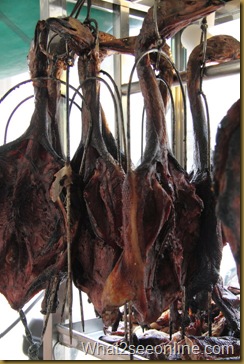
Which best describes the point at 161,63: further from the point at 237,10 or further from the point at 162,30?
the point at 237,10

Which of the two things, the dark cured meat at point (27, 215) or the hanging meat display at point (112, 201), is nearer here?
the hanging meat display at point (112, 201)

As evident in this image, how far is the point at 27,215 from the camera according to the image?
126 cm

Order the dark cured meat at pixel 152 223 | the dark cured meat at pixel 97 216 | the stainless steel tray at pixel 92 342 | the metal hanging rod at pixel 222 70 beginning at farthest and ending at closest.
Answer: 1. the stainless steel tray at pixel 92 342
2. the metal hanging rod at pixel 222 70
3. the dark cured meat at pixel 97 216
4. the dark cured meat at pixel 152 223

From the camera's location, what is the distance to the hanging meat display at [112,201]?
1002mm

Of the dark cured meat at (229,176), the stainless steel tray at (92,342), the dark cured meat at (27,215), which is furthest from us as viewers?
the stainless steel tray at (92,342)

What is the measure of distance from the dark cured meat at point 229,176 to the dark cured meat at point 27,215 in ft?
2.20

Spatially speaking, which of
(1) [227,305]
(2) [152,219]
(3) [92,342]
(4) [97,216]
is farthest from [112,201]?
(3) [92,342]

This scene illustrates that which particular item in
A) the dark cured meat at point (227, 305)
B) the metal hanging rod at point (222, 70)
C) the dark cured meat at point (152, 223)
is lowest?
the dark cured meat at point (227, 305)

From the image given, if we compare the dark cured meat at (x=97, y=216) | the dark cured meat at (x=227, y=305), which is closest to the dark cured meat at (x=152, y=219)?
the dark cured meat at (x=97, y=216)

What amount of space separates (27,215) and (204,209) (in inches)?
17.7

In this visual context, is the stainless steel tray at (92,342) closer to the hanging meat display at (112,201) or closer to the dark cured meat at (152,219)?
the hanging meat display at (112,201)

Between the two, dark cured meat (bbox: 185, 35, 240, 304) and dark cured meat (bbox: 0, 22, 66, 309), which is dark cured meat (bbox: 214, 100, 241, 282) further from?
dark cured meat (bbox: 0, 22, 66, 309)

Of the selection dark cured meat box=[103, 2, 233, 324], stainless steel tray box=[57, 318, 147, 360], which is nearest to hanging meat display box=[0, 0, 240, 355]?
dark cured meat box=[103, 2, 233, 324]

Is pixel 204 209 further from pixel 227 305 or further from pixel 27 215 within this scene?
pixel 27 215
